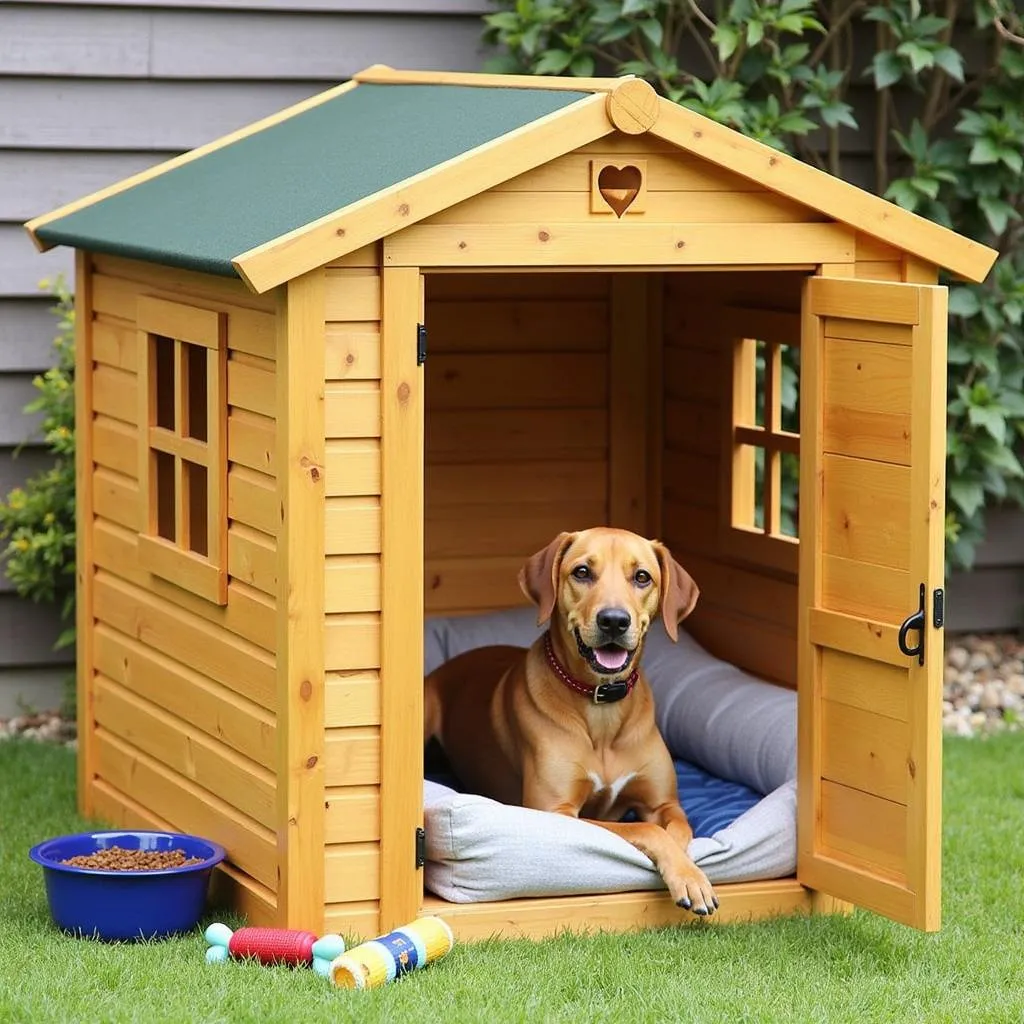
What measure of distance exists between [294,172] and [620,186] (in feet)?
3.42

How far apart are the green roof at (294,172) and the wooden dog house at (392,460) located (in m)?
0.02

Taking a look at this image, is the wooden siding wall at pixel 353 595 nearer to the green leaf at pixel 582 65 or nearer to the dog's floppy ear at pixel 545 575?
the dog's floppy ear at pixel 545 575

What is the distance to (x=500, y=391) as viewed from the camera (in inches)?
283

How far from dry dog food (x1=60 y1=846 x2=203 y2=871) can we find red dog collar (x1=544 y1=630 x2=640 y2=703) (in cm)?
113

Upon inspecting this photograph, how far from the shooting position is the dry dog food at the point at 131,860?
201 inches

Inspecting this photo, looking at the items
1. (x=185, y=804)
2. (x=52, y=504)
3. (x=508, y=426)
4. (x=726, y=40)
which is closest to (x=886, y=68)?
(x=726, y=40)

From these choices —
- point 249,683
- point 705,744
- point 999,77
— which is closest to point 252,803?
point 249,683

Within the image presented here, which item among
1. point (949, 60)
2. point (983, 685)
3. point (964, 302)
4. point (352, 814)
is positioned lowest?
point (983, 685)

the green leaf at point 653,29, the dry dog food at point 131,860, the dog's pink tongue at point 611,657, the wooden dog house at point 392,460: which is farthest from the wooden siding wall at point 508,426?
the dry dog food at point 131,860

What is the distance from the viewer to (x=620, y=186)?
504 centimetres

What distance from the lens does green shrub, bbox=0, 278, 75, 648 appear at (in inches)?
280

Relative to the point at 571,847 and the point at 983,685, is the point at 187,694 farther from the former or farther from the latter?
the point at 983,685

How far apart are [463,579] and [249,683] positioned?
2.20 meters

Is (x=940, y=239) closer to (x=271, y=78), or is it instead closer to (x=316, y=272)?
(x=316, y=272)
